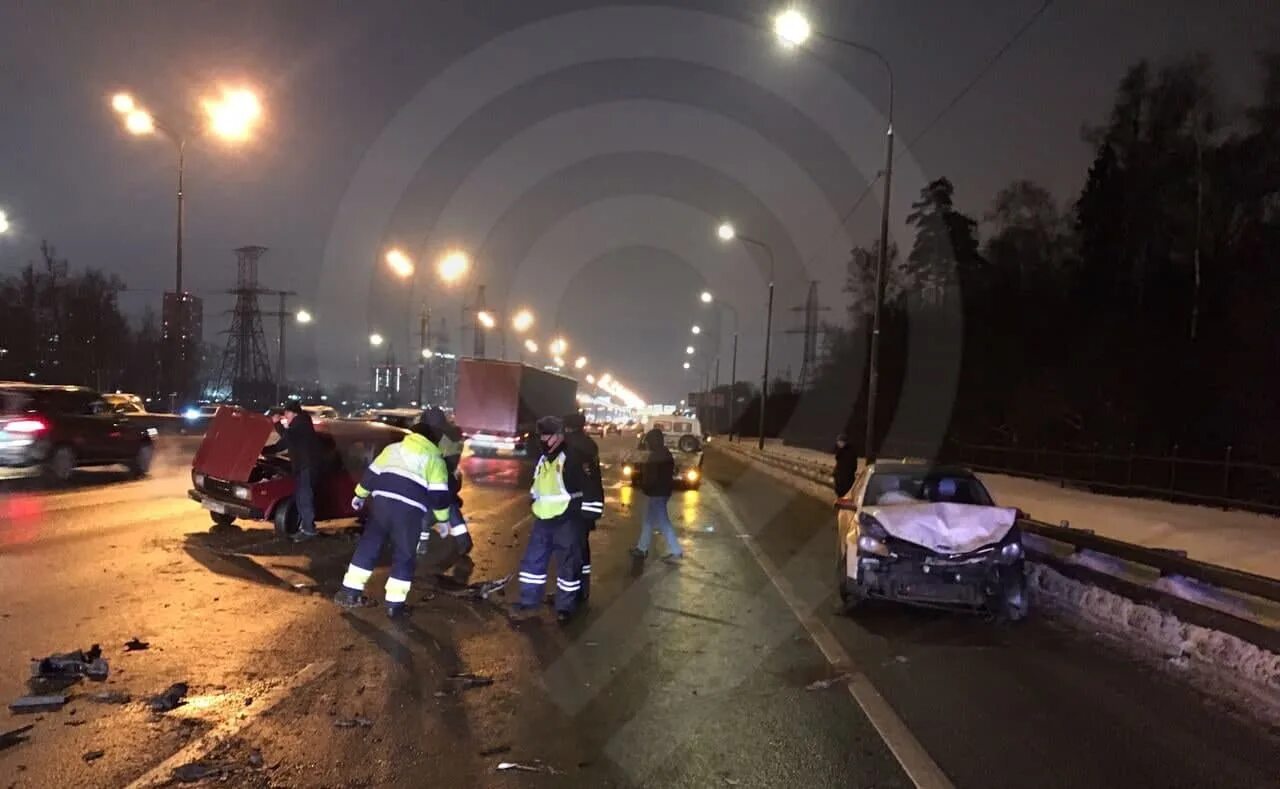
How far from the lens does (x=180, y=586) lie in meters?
9.62

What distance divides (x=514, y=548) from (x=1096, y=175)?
41709mm

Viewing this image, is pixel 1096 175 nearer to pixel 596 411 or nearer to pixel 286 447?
pixel 286 447

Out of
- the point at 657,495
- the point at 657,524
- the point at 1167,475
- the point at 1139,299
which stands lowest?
the point at 657,524

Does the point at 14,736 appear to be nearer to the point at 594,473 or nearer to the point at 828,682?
the point at 828,682

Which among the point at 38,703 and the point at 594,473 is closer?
the point at 38,703

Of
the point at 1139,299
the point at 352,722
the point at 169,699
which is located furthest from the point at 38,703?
the point at 1139,299

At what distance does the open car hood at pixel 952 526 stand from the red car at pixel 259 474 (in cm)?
727

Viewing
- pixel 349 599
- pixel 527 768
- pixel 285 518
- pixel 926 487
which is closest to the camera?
pixel 527 768

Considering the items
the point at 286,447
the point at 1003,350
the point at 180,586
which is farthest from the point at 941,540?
the point at 1003,350

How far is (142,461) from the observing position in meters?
22.5

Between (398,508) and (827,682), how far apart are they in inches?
154

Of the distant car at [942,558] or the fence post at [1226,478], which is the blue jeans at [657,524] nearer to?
the distant car at [942,558]

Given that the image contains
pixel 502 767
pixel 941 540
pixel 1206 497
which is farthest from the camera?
pixel 1206 497

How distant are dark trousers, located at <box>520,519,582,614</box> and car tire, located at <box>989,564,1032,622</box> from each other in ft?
12.5
